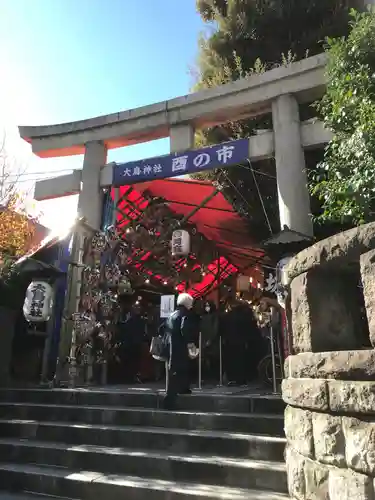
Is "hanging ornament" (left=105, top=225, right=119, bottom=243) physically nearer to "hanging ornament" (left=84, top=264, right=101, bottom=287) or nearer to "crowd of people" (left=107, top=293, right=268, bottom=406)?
"hanging ornament" (left=84, top=264, right=101, bottom=287)

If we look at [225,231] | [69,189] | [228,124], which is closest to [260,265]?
[225,231]

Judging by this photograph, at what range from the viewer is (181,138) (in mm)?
10242

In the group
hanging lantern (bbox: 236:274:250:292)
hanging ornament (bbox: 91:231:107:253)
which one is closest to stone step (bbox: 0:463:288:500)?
hanging ornament (bbox: 91:231:107:253)

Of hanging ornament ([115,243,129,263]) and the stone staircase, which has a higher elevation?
hanging ornament ([115,243,129,263])

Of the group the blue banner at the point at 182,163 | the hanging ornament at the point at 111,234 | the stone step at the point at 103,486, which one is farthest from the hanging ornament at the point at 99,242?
the stone step at the point at 103,486

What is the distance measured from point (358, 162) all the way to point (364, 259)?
2772 mm

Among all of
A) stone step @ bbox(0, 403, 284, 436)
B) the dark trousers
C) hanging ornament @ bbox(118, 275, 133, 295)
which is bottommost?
stone step @ bbox(0, 403, 284, 436)

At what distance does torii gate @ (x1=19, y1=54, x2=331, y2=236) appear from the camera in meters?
8.66

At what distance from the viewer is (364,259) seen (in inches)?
116

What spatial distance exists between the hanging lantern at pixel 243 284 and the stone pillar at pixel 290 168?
484 centimetres

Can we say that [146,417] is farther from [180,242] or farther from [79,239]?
[180,242]

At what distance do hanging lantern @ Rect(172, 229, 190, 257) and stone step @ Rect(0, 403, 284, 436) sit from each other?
16.2 ft

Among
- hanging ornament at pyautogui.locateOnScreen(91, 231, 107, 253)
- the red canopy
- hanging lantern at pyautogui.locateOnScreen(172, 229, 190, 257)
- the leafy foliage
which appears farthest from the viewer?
the leafy foliage

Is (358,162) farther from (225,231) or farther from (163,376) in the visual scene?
(163,376)
